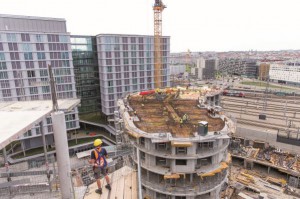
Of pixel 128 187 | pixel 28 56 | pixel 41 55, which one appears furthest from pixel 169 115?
pixel 28 56

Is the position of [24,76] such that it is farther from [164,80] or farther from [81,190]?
[81,190]

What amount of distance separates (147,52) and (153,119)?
4101 centimetres

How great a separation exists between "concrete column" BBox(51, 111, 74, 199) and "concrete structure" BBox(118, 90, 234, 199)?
13.5m

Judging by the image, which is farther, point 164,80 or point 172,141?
point 164,80

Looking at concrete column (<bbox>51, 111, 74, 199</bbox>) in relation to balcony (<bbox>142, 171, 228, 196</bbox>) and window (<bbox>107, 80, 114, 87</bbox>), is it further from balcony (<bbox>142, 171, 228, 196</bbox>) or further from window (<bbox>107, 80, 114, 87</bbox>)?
window (<bbox>107, 80, 114, 87</bbox>)

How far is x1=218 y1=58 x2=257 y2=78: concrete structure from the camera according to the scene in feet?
566

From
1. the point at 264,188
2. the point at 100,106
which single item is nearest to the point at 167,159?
the point at 264,188

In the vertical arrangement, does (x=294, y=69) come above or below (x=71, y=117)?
above

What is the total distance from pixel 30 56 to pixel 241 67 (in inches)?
6956

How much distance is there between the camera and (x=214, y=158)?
25.3 m

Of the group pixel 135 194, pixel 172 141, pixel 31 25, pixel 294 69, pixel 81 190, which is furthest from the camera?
pixel 294 69

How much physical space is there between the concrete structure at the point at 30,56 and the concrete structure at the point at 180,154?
2782 centimetres

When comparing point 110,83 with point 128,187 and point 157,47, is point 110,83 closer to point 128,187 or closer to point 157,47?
point 157,47

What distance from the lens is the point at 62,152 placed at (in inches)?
364
